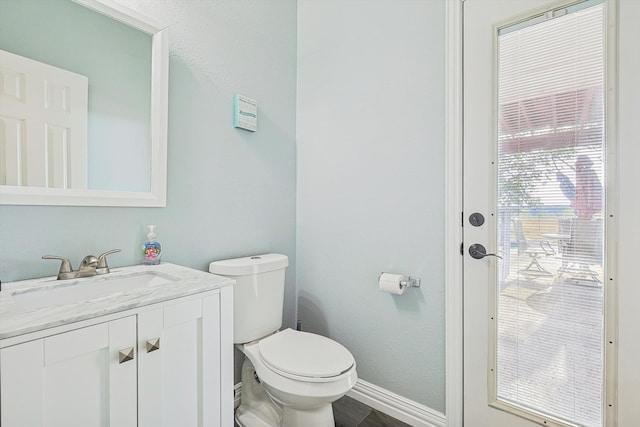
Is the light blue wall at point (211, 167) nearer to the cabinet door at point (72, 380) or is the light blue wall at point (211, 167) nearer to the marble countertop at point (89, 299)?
the marble countertop at point (89, 299)

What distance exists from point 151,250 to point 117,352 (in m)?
0.54

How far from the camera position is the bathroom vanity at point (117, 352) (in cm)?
64

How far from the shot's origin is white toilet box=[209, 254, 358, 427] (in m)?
1.13

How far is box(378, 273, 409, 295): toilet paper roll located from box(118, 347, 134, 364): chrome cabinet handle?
1031 mm

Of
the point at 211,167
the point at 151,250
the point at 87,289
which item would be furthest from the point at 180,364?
the point at 211,167

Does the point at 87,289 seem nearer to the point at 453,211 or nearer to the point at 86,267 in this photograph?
the point at 86,267

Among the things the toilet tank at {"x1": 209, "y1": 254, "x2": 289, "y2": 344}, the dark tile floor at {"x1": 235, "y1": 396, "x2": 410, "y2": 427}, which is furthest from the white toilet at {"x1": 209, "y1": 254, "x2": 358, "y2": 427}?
the dark tile floor at {"x1": 235, "y1": 396, "x2": 410, "y2": 427}

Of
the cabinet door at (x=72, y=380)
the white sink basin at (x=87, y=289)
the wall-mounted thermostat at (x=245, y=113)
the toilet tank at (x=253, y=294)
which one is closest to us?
the cabinet door at (x=72, y=380)

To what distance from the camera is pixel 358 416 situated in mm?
1511

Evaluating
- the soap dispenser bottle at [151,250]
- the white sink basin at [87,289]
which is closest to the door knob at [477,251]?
the white sink basin at [87,289]

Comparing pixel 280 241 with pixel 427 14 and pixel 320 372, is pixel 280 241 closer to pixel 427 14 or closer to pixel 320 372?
pixel 320 372

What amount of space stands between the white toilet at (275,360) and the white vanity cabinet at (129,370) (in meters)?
0.24

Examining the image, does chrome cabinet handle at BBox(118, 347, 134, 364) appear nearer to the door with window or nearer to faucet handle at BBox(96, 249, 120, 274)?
faucet handle at BBox(96, 249, 120, 274)

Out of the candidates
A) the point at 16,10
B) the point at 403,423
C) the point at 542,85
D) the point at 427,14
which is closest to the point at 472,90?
the point at 542,85
